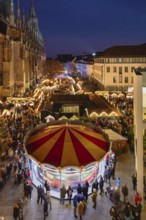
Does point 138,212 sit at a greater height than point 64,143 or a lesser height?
lesser

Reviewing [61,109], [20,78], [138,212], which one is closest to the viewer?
[138,212]

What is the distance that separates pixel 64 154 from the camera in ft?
52.5

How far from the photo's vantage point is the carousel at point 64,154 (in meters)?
15.7

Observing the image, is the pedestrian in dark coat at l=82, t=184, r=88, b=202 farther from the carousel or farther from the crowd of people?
the carousel

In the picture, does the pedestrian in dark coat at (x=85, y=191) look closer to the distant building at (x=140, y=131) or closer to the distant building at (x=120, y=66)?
the distant building at (x=140, y=131)

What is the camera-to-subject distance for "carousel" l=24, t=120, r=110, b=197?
1572 cm

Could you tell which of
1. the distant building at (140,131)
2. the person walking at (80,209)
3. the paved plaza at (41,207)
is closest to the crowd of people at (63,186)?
the person walking at (80,209)

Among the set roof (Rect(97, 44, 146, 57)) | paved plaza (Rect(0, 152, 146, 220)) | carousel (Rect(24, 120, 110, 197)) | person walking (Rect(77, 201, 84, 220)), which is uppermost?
roof (Rect(97, 44, 146, 57))

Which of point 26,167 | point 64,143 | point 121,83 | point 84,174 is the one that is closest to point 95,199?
point 84,174

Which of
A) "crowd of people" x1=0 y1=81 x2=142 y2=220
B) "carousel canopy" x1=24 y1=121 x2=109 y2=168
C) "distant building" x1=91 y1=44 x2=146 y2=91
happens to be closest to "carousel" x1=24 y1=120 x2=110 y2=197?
"carousel canopy" x1=24 y1=121 x2=109 y2=168

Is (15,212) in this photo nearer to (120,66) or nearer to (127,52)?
(120,66)

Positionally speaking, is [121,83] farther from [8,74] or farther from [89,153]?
[89,153]

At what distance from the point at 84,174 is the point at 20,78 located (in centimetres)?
4341

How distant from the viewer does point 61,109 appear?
33562mm
